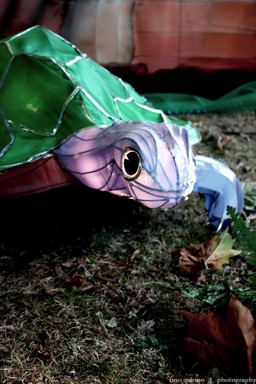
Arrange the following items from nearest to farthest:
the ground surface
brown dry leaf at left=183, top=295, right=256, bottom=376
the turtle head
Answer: brown dry leaf at left=183, top=295, right=256, bottom=376
the ground surface
the turtle head

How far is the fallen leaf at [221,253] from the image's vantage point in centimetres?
183

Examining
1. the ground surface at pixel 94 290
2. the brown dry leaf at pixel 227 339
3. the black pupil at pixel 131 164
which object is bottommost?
the ground surface at pixel 94 290

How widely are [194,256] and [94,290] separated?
40 centimetres

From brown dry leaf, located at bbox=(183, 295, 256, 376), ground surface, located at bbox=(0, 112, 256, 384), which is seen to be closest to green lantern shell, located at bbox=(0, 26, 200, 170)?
ground surface, located at bbox=(0, 112, 256, 384)

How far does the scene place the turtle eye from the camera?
1.57 meters

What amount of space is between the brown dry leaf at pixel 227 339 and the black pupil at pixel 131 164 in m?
0.48

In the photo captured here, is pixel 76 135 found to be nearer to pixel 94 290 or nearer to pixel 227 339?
pixel 94 290

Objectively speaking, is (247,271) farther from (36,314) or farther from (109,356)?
(36,314)

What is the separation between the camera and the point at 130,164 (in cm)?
160

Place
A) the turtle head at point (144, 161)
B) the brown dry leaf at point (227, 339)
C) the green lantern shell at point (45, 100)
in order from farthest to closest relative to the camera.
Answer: the green lantern shell at point (45, 100) → the turtle head at point (144, 161) → the brown dry leaf at point (227, 339)

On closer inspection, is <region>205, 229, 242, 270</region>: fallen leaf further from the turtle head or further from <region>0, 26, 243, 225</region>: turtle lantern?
the turtle head

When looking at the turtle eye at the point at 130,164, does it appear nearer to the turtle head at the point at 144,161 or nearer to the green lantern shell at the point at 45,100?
the turtle head at the point at 144,161

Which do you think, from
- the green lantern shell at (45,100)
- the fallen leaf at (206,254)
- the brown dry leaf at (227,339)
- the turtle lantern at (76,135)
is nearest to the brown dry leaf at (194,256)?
the fallen leaf at (206,254)

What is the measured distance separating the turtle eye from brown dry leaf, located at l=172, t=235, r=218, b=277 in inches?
16.9
